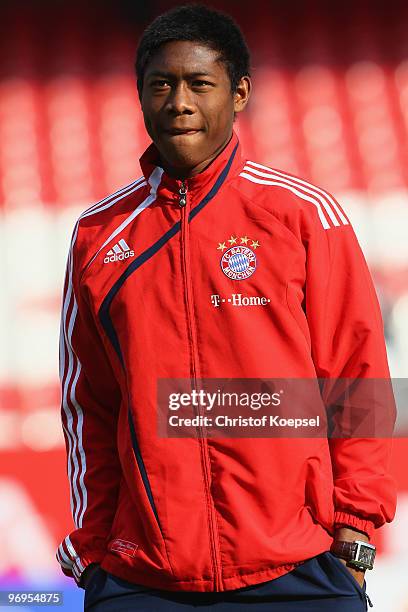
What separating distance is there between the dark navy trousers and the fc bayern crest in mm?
476

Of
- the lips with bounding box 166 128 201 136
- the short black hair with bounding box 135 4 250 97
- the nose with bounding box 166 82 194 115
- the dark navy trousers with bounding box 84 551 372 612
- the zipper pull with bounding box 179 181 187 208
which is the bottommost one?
the dark navy trousers with bounding box 84 551 372 612

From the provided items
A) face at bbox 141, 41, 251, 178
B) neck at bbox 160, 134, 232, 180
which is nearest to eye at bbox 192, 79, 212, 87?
face at bbox 141, 41, 251, 178

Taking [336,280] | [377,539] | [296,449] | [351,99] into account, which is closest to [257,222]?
[336,280]

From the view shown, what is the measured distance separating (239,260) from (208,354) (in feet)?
0.57

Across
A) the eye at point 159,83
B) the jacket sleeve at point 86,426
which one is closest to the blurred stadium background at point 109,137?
the jacket sleeve at point 86,426

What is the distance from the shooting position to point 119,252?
173 centimetres

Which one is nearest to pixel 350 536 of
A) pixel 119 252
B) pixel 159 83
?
pixel 119 252

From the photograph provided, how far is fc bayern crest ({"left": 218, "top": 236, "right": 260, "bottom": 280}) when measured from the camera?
5.37 feet

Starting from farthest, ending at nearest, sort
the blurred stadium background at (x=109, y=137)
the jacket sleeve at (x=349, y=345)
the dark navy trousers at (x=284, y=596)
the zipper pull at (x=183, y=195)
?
the blurred stadium background at (x=109, y=137), the zipper pull at (x=183, y=195), the jacket sleeve at (x=349, y=345), the dark navy trousers at (x=284, y=596)

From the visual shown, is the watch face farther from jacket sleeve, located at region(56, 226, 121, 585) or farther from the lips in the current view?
the lips

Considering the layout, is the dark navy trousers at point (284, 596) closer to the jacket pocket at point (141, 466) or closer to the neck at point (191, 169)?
the jacket pocket at point (141, 466)

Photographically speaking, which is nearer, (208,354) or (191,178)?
(208,354)

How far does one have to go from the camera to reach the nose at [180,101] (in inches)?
66.2

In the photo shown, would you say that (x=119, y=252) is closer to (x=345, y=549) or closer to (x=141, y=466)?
(x=141, y=466)
